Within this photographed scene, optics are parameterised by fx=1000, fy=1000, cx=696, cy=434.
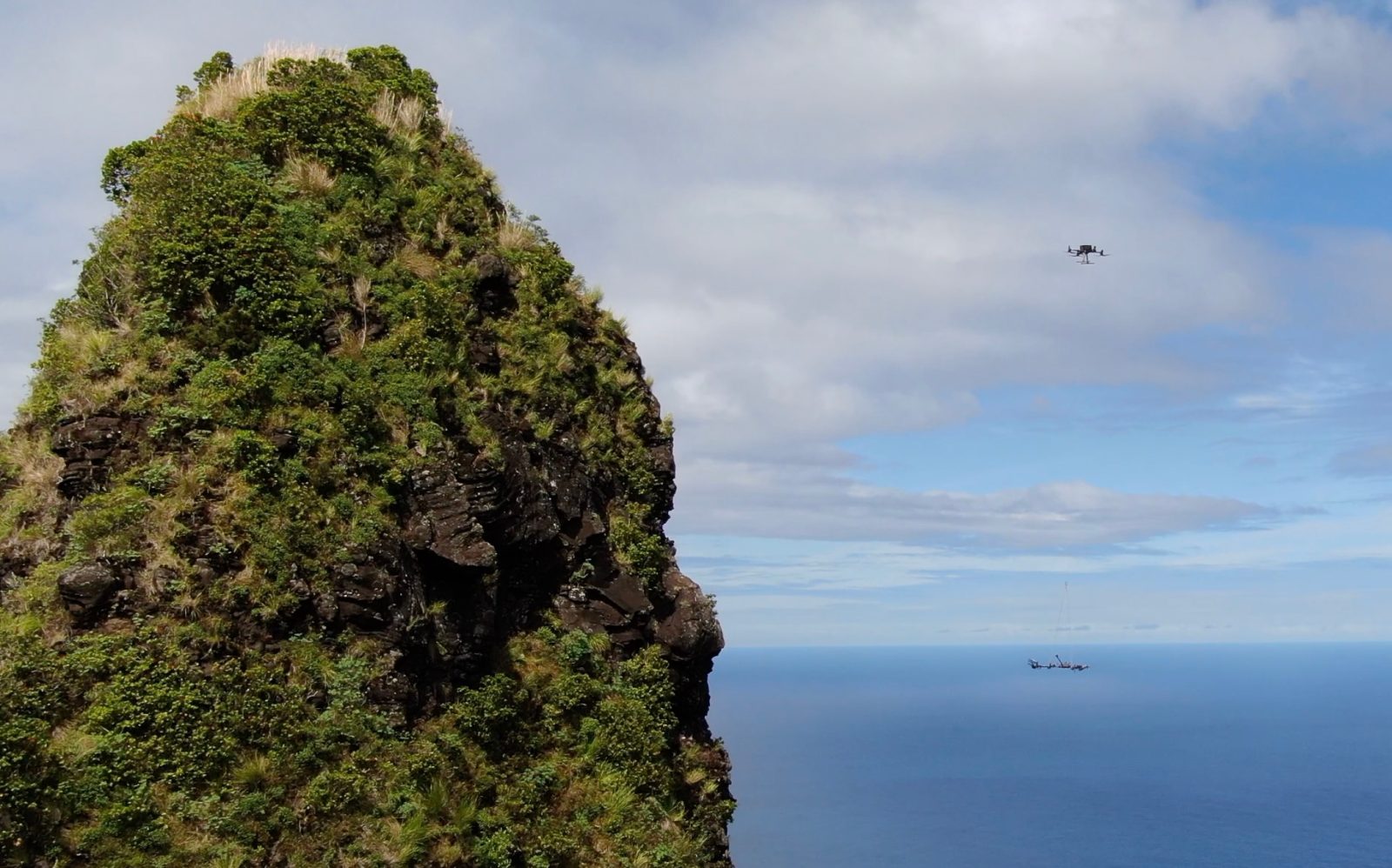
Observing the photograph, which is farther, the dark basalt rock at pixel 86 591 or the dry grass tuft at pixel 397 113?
the dry grass tuft at pixel 397 113

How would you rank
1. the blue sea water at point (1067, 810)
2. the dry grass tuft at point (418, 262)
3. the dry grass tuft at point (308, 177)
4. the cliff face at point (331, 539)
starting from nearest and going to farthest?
the cliff face at point (331, 539)
the dry grass tuft at point (308, 177)
the dry grass tuft at point (418, 262)
the blue sea water at point (1067, 810)

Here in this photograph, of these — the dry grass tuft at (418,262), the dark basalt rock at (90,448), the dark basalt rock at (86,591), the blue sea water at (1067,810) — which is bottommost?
the blue sea water at (1067,810)

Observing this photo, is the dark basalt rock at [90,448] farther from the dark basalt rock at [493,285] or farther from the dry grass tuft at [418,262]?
the dark basalt rock at [493,285]

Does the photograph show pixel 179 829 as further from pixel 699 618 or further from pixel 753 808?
pixel 753 808

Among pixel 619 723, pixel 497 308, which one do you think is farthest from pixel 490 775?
pixel 497 308

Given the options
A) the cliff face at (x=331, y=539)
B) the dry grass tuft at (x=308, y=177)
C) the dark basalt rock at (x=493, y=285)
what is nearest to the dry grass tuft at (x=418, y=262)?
the cliff face at (x=331, y=539)

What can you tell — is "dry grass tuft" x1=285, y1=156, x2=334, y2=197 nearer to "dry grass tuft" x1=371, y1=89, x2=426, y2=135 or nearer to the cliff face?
the cliff face

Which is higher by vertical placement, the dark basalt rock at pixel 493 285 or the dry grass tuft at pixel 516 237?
the dry grass tuft at pixel 516 237
